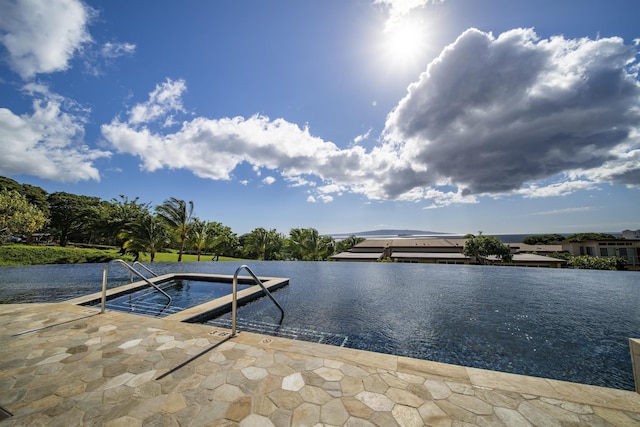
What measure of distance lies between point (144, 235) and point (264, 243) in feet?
43.1

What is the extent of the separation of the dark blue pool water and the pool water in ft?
6.15

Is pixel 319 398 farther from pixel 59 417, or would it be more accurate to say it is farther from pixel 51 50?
pixel 51 50

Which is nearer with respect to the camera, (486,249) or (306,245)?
(486,249)

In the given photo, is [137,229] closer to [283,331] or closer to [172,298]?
[172,298]

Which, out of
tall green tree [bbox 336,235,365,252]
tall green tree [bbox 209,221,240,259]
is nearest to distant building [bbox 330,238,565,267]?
tall green tree [bbox 336,235,365,252]

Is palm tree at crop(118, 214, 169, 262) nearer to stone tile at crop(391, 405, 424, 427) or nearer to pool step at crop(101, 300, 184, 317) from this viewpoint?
pool step at crop(101, 300, 184, 317)

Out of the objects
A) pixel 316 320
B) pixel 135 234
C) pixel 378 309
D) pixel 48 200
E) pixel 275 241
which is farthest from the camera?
pixel 48 200

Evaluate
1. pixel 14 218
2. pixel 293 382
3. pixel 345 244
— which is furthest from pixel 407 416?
pixel 345 244

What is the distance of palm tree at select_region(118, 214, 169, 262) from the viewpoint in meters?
21.1

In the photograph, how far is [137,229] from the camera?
21312mm

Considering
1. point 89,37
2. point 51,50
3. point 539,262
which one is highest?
point 89,37

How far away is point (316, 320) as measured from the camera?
650 cm

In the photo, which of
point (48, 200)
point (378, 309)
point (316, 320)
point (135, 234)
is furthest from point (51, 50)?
point (48, 200)

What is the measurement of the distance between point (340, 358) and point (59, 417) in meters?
2.99
